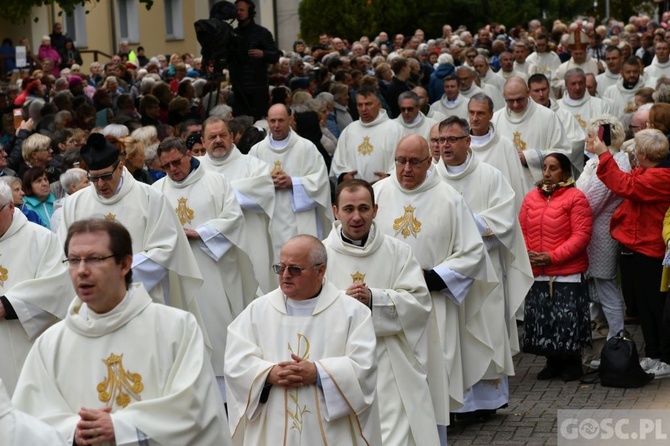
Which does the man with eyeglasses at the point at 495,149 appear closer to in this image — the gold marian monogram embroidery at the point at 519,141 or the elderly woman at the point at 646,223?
the elderly woman at the point at 646,223

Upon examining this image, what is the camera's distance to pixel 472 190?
9586 mm

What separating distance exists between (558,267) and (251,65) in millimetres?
6388

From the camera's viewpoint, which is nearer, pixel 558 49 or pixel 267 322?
pixel 267 322

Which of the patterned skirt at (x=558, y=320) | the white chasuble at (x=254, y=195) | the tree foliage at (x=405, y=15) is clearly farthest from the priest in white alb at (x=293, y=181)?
the tree foliage at (x=405, y=15)

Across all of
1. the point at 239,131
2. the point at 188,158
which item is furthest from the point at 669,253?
the point at 239,131

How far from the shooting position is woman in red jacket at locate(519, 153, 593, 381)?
33.3 ft

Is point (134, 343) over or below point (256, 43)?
below

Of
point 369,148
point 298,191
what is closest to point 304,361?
point 298,191

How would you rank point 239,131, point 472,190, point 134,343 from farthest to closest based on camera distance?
point 239,131, point 472,190, point 134,343

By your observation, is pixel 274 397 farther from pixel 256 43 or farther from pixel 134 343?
pixel 256 43

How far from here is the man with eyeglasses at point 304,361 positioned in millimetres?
6164

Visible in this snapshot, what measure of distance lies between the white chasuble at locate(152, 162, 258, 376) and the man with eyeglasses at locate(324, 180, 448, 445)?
2521 mm

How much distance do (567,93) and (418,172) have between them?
24.7 ft

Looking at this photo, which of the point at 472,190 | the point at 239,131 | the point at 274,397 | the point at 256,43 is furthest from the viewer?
the point at 256,43
